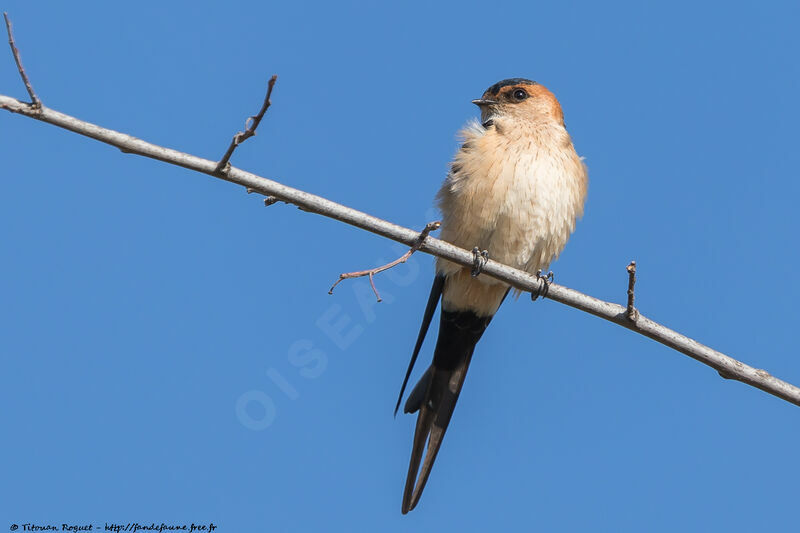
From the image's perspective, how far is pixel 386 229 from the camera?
4.10 m

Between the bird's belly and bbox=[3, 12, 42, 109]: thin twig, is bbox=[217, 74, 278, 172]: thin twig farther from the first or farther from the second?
the bird's belly

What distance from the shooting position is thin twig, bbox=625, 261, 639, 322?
389 centimetres

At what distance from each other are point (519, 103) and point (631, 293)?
112 inches

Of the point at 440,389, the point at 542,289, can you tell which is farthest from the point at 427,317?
the point at 542,289

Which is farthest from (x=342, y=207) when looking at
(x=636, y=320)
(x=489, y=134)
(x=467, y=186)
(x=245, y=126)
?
(x=489, y=134)

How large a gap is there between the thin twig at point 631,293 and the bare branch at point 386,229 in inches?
1.1

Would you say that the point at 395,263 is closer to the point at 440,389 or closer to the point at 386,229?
the point at 386,229

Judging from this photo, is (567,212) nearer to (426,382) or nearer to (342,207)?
(426,382)

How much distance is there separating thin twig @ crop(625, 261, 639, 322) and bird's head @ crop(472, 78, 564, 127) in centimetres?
249

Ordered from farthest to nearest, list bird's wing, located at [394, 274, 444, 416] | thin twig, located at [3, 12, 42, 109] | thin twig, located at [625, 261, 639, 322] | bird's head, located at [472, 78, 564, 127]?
bird's head, located at [472, 78, 564, 127]
bird's wing, located at [394, 274, 444, 416]
thin twig, located at [625, 261, 639, 322]
thin twig, located at [3, 12, 42, 109]

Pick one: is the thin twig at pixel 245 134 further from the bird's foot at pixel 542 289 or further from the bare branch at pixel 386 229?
the bird's foot at pixel 542 289

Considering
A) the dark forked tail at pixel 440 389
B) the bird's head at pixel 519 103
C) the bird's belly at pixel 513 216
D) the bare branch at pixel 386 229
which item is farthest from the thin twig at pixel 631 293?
the bird's head at pixel 519 103

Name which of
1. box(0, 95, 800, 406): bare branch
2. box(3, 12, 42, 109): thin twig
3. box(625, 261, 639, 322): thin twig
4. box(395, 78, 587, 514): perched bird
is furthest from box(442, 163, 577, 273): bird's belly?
box(3, 12, 42, 109): thin twig

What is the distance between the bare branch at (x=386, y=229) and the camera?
3.54 metres
